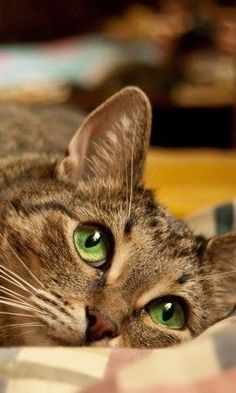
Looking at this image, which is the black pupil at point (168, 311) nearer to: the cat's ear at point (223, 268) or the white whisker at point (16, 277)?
the cat's ear at point (223, 268)

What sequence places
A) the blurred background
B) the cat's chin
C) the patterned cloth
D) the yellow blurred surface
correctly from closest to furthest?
the patterned cloth, the cat's chin, the yellow blurred surface, the blurred background

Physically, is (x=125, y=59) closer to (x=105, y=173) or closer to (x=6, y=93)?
(x=6, y=93)

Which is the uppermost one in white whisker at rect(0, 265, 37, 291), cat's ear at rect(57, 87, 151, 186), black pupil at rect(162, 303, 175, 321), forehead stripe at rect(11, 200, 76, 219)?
cat's ear at rect(57, 87, 151, 186)

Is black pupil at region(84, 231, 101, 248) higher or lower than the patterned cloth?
lower

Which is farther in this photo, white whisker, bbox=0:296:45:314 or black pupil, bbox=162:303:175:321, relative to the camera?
black pupil, bbox=162:303:175:321

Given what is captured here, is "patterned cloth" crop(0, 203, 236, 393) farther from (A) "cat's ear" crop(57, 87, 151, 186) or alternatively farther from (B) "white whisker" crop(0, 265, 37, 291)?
(A) "cat's ear" crop(57, 87, 151, 186)

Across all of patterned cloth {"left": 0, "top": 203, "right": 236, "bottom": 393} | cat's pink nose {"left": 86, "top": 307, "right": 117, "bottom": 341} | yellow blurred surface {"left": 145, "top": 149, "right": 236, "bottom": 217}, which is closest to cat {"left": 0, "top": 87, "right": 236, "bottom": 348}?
cat's pink nose {"left": 86, "top": 307, "right": 117, "bottom": 341}

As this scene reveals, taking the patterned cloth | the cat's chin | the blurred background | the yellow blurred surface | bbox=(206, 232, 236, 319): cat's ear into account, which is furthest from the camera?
the blurred background

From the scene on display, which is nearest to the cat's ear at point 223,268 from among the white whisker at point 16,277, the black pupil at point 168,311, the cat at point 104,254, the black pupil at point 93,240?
the cat at point 104,254

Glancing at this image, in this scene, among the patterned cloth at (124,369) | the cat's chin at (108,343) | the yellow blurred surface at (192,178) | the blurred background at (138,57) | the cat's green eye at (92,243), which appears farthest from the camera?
the blurred background at (138,57)
